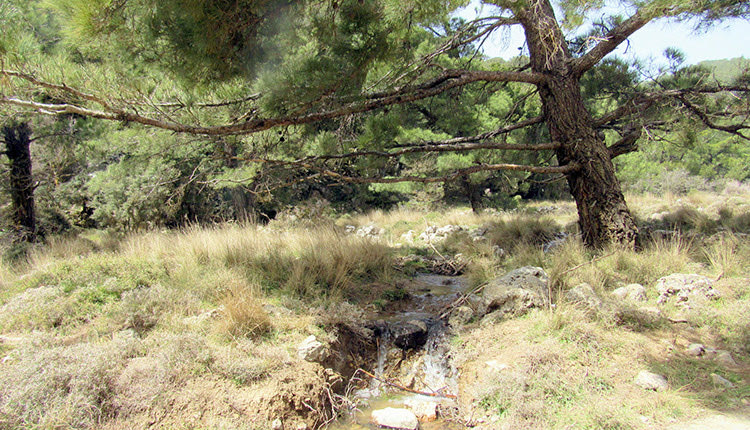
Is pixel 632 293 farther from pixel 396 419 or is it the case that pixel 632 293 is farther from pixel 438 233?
pixel 438 233

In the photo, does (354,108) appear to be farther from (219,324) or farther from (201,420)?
(201,420)

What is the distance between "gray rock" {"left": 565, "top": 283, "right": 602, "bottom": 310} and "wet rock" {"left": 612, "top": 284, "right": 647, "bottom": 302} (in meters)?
0.30

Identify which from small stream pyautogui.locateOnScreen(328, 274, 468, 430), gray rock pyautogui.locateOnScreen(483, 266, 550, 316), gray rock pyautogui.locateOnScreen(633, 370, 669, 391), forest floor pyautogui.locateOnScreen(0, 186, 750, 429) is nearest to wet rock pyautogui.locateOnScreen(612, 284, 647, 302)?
forest floor pyautogui.locateOnScreen(0, 186, 750, 429)

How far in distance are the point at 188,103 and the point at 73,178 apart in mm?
10529

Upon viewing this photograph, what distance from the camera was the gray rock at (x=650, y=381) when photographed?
2.93m

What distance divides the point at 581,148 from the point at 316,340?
4444mm

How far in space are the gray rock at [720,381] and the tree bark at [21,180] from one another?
10947 mm

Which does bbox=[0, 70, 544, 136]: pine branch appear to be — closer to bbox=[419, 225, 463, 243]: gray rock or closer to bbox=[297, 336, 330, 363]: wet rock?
bbox=[297, 336, 330, 363]: wet rock

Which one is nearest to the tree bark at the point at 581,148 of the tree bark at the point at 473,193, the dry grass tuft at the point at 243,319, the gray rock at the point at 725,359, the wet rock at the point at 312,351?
the gray rock at the point at 725,359

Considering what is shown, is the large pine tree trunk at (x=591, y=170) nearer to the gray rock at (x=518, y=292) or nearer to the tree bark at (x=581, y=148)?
the tree bark at (x=581, y=148)

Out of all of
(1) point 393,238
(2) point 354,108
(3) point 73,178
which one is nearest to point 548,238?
(1) point 393,238

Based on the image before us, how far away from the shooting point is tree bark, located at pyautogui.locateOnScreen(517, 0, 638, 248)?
5.60 m

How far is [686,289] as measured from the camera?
169 inches

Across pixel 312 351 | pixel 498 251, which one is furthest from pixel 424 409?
pixel 498 251
